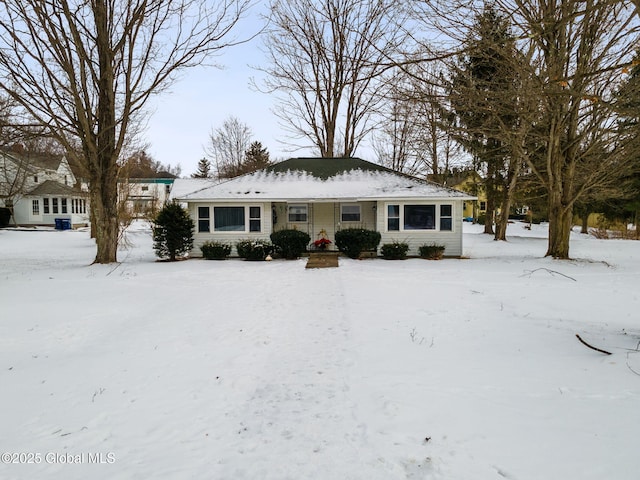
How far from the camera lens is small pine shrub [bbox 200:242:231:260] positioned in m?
15.7

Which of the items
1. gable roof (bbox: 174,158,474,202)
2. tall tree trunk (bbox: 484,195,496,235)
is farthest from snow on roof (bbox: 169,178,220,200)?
tall tree trunk (bbox: 484,195,496,235)

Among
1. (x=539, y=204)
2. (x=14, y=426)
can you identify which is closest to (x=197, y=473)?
(x=14, y=426)

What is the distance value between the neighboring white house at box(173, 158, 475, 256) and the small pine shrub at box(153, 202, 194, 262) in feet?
2.29

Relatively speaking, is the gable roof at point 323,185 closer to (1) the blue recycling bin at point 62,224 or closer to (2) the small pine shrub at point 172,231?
(2) the small pine shrub at point 172,231

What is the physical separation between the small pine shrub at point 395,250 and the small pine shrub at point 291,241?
10.9 ft

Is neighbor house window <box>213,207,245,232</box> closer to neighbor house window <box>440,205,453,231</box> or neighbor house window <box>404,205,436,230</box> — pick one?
neighbor house window <box>404,205,436,230</box>

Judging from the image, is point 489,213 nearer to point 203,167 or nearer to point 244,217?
point 244,217

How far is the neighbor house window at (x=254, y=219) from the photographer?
54.7 ft

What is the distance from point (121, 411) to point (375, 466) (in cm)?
253

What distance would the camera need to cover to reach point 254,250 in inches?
604

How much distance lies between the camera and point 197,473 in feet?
8.79

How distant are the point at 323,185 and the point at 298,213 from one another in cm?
181

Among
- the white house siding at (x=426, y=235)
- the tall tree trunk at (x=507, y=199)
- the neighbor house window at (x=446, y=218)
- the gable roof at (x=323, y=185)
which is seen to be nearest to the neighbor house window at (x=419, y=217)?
the white house siding at (x=426, y=235)

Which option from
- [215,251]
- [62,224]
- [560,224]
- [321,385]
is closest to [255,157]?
[62,224]
